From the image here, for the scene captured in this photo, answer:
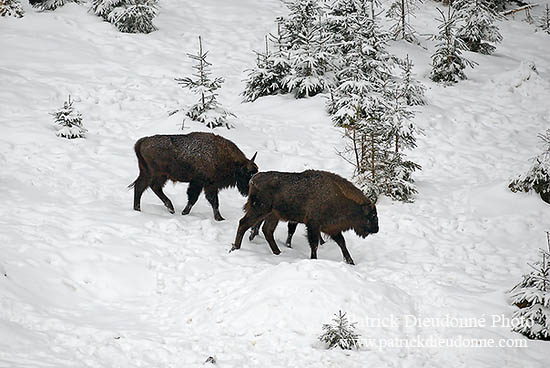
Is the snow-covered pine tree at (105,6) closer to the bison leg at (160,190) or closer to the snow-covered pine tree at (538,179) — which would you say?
the bison leg at (160,190)

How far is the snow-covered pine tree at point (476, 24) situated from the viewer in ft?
68.2

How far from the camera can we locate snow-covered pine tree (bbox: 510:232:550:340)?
7.38 metres

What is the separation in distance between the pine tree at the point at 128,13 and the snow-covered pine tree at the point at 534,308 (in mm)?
16891

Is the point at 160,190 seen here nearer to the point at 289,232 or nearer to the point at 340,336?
the point at 289,232

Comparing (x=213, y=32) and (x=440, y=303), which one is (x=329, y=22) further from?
(x=440, y=303)

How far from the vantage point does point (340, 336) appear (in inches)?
264

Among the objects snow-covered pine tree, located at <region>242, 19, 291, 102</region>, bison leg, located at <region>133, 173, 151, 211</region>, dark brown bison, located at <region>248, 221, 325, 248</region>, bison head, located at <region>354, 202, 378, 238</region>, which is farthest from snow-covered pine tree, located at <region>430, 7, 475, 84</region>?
bison leg, located at <region>133, 173, 151, 211</region>

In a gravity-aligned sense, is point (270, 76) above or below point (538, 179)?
above

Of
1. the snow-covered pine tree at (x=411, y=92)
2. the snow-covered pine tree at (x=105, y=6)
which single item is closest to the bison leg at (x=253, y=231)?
the snow-covered pine tree at (x=411, y=92)

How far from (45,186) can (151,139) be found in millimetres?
2341

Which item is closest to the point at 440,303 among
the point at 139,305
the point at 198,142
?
the point at 139,305

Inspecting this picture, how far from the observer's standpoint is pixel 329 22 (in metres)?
17.6

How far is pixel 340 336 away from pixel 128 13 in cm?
1683

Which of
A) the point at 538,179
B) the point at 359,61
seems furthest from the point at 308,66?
the point at 538,179
